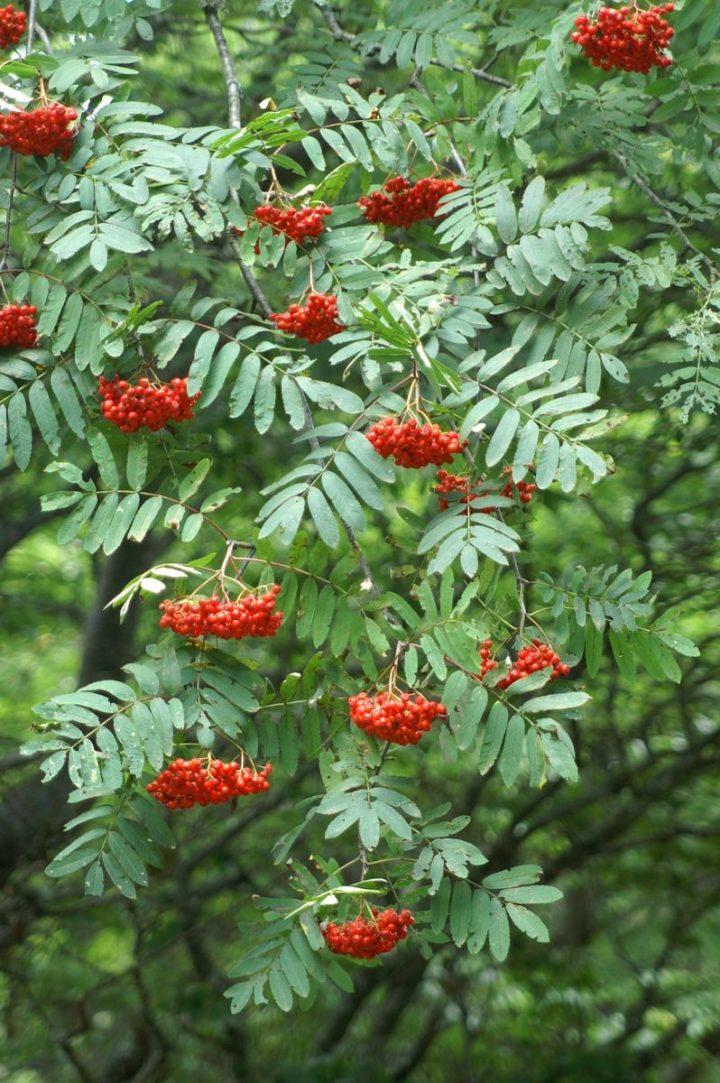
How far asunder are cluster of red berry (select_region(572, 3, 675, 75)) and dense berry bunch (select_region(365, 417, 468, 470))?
109 centimetres

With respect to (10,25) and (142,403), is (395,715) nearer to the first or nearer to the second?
(142,403)

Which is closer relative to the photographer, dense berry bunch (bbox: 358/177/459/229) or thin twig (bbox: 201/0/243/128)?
dense berry bunch (bbox: 358/177/459/229)

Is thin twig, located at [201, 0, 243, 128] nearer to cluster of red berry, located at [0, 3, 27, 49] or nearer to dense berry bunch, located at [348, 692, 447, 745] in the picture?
cluster of red berry, located at [0, 3, 27, 49]

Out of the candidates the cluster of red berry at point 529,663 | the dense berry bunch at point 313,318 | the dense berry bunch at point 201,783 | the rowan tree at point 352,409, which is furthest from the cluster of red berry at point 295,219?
the dense berry bunch at point 201,783

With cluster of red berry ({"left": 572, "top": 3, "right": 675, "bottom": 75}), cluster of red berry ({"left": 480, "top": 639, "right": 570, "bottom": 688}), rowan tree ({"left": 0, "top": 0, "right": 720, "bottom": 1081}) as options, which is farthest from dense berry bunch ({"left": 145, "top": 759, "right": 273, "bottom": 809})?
cluster of red berry ({"left": 572, "top": 3, "right": 675, "bottom": 75})

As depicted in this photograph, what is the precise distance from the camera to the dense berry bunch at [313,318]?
285 centimetres

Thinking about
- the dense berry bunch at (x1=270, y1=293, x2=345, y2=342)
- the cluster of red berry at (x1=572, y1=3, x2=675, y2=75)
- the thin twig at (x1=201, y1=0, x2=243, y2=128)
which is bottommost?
the dense berry bunch at (x1=270, y1=293, x2=345, y2=342)

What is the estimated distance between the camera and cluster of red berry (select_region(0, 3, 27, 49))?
10.9 ft

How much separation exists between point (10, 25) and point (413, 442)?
1.73 meters

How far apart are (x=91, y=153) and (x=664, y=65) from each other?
1422mm

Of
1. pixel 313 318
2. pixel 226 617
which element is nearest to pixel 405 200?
pixel 313 318

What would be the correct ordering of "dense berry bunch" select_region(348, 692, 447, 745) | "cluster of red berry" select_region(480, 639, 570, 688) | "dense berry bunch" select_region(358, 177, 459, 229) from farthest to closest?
1. "dense berry bunch" select_region(358, 177, 459, 229)
2. "cluster of red berry" select_region(480, 639, 570, 688)
3. "dense berry bunch" select_region(348, 692, 447, 745)

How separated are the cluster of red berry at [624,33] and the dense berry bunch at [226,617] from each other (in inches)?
60.2

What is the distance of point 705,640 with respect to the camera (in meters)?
5.04
